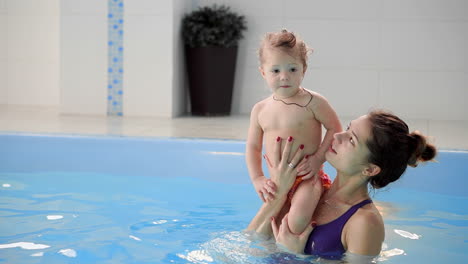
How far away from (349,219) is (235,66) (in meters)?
4.78

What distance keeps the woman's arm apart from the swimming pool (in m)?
0.10

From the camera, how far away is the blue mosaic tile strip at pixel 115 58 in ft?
22.6

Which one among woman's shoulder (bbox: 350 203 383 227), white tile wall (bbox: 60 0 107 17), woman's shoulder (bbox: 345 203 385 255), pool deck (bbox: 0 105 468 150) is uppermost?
white tile wall (bbox: 60 0 107 17)

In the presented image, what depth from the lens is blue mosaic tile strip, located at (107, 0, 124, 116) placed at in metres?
6.88

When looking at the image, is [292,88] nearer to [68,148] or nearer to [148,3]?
[68,148]

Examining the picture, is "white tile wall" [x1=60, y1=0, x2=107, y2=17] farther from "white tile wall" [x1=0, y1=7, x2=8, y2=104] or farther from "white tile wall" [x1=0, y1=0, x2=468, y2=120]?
"white tile wall" [x1=0, y1=7, x2=8, y2=104]

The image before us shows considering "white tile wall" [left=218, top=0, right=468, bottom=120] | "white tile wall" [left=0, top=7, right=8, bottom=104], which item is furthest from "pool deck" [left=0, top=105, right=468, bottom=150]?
"white tile wall" [left=0, top=7, right=8, bottom=104]

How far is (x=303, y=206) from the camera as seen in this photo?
8.75 feet

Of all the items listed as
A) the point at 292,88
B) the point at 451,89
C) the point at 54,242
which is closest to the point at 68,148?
the point at 54,242

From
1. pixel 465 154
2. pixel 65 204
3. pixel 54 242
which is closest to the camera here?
pixel 54 242

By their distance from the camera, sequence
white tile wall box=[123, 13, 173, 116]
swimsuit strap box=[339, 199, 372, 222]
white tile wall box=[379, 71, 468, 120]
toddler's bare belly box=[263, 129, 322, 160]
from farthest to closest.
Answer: white tile wall box=[379, 71, 468, 120] → white tile wall box=[123, 13, 173, 116] → toddler's bare belly box=[263, 129, 322, 160] → swimsuit strap box=[339, 199, 372, 222]

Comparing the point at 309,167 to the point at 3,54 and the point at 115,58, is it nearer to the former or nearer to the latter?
the point at 115,58

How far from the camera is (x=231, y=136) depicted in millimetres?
5508

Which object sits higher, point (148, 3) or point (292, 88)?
point (148, 3)
